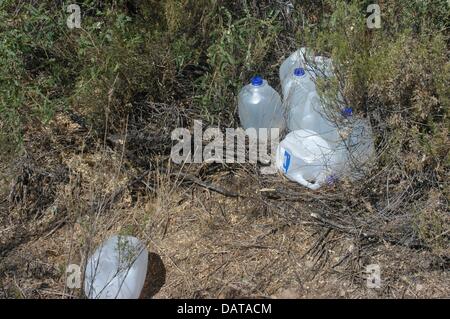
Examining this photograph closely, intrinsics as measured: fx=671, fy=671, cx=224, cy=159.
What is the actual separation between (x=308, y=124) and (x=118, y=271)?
4.14 ft

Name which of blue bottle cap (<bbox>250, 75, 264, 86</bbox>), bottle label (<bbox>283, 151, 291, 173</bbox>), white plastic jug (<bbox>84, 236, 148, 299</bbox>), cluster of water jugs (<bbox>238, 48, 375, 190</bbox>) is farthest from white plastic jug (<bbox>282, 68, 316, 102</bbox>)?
white plastic jug (<bbox>84, 236, 148, 299</bbox>)

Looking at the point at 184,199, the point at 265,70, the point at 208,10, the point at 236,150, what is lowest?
the point at 184,199

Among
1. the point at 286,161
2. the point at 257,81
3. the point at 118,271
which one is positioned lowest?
the point at 118,271

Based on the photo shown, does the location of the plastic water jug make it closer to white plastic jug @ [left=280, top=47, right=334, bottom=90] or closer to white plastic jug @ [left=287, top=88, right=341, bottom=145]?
white plastic jug @ [left=280, top=47, right=334, bottom=90]

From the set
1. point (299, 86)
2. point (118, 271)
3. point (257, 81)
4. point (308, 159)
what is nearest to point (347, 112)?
point (308, 159)

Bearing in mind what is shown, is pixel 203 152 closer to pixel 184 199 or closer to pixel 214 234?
pixel 184 199

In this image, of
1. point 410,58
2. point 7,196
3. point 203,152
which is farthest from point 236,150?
→ point 7,196

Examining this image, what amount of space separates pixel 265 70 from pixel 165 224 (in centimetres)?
104

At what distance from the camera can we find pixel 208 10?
11.4 feet

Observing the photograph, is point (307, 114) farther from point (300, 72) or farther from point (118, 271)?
point (118, 271)

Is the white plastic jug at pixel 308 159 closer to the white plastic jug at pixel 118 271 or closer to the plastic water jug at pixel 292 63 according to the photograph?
the plastic water jug at pixel 292 63

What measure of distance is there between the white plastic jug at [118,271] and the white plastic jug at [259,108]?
0.97 m

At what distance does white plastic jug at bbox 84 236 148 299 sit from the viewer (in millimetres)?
2678

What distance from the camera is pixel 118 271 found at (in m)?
2.68
